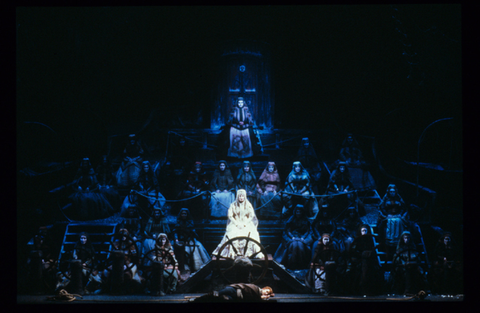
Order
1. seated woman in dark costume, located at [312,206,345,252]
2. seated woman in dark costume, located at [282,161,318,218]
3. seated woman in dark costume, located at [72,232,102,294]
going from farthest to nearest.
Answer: seated woman in dark costume, located at [282,161,318,218]
seated woman in dark costume, located at [312,206,345,252]
seated woman in dark costume, located at [72,232,102,294]

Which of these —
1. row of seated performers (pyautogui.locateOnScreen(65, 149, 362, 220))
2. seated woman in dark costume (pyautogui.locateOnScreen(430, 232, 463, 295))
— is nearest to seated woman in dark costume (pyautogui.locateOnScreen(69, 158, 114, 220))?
row of seated performers (pyautogui.locateOnScreen(65, 149, 362, 220))

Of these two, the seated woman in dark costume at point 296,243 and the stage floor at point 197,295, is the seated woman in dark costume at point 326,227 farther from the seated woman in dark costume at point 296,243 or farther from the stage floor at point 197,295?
the stage floor at point 197,295

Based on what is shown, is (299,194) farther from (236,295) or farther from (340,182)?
(236,295)

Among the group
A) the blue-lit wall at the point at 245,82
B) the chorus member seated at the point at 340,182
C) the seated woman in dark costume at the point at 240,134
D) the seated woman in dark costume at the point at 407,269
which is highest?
the blue-lit wall at the point at 245,82

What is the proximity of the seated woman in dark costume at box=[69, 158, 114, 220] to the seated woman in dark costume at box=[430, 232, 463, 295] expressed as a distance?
605cm

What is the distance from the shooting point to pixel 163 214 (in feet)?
30.8

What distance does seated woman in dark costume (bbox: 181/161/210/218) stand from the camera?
943 cm

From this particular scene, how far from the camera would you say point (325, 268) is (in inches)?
356

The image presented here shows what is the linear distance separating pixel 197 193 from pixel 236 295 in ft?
6.51

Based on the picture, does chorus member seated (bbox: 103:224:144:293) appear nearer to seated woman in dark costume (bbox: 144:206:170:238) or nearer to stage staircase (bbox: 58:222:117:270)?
stage staircase (bbox: 58:222:117:270)

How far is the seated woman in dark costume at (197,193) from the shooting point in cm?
943

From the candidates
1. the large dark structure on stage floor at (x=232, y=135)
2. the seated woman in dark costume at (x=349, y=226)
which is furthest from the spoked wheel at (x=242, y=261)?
the seated woman in dark costume at (x=349, y=226)

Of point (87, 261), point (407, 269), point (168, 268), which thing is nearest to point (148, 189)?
point (168, 268)

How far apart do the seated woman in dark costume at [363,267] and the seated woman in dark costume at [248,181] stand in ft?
6.58
